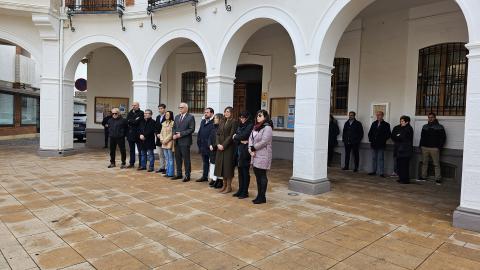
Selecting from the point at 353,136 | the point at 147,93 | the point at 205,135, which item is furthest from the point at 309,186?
the point at 147,93

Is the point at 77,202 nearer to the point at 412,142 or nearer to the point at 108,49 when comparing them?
the point at 412,142

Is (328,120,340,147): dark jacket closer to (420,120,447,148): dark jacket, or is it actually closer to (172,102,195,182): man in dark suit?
(420,120,447,148): dark jacket

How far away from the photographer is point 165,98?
14.5 meters

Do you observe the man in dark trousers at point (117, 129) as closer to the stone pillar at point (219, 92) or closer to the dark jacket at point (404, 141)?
the stone pillar at point (219, 92)

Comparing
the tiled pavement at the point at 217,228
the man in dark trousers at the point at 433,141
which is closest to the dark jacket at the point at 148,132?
the tiled pavement at the point at 217,228

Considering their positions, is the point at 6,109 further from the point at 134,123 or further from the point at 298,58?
the point at 298,58

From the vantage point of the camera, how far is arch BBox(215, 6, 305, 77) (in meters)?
7.02

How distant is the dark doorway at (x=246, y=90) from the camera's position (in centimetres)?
1277

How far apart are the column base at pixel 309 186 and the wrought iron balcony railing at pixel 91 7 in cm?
742

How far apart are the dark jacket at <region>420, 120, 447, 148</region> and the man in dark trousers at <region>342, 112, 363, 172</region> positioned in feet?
5.57

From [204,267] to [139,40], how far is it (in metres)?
8.76

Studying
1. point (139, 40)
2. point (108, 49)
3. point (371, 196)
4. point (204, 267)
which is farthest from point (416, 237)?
point (108, 49)

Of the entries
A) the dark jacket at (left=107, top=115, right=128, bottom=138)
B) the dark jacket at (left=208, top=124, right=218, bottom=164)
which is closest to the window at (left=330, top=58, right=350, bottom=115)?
the dark jacket at (left=208, top=124, right=218, bottom=164)

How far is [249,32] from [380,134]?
4243mm
